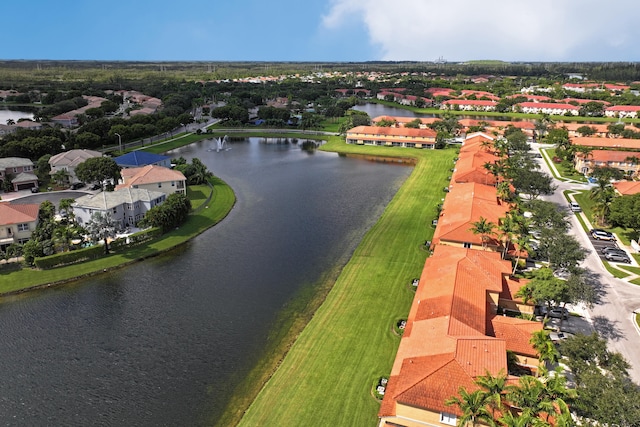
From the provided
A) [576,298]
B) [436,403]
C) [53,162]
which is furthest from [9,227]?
[576,298]

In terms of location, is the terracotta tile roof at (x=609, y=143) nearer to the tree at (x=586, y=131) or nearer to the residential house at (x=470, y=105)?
the tree at (x=586, y=131)

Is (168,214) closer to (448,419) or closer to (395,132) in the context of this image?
(448,419)

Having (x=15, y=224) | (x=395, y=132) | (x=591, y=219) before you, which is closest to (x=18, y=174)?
(x=15, y=224)

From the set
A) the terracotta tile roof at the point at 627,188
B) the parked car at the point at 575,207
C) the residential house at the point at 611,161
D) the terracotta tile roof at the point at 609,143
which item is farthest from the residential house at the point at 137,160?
the terracotta tile roof at the point at 609,143

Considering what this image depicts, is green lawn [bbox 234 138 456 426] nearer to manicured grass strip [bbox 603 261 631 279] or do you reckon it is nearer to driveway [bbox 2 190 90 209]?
manicured grass strip [bbox 603 261 631 279]

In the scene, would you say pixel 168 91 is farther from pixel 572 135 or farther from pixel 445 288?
pixel 445 288
